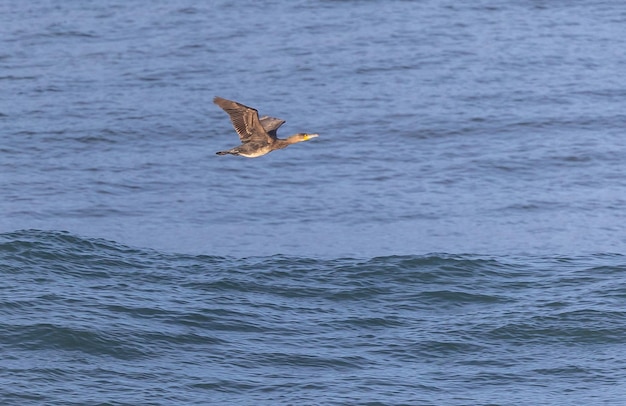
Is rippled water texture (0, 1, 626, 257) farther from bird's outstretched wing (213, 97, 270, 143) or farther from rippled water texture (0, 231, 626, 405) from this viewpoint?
bird's outstretched wing (213, 97, 270, 143)

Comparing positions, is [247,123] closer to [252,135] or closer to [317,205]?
[252,135]

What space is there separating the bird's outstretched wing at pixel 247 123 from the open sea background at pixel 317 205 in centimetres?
707

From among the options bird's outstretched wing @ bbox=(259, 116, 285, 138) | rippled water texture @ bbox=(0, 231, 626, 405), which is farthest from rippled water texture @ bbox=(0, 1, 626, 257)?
bird's outstretched wing @ bbox=(259, 116, 285, 138)

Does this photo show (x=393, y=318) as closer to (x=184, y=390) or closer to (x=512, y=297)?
(x=512, y=297)

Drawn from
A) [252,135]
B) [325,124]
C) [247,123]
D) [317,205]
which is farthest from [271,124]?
[325,124]

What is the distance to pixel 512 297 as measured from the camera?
3875 cm

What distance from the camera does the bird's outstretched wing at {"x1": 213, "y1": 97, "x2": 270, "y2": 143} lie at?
2729cm

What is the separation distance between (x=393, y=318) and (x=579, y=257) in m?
5.49

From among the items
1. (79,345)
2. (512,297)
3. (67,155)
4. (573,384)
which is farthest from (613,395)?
(67,155)

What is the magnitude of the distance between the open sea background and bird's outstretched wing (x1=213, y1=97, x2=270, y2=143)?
278 inches

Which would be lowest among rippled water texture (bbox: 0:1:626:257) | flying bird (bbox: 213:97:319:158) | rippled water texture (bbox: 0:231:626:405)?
rippled water texture (bbox: 0:231:626:405)

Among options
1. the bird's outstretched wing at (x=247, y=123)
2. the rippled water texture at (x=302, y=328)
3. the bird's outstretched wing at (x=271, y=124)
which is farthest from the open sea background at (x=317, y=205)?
the bird's outstretched wing at (x=247, y=123)

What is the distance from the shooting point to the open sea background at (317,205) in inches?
1380

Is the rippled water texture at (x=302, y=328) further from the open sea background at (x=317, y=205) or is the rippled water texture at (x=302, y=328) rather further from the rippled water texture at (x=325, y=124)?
the rippled water texture at (x=325, y=124)
